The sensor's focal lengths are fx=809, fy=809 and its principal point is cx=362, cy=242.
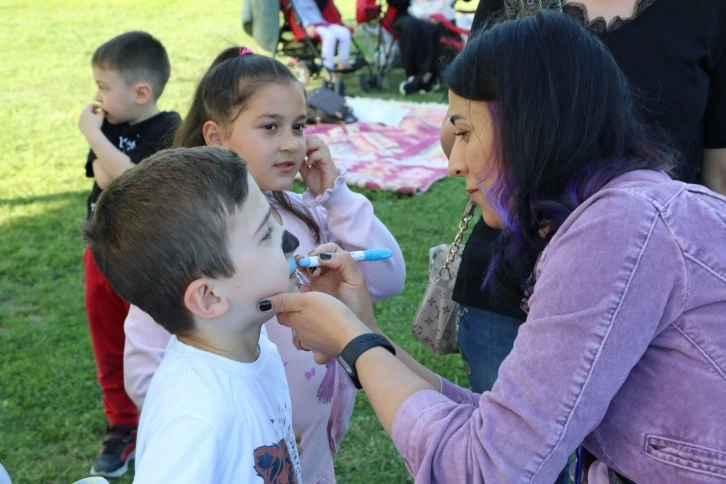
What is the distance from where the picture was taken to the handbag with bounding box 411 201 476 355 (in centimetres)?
241

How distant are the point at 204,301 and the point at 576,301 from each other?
77cm

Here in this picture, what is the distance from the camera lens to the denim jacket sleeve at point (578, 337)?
1.29m

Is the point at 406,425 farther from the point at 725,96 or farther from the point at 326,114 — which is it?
the point at 326,114

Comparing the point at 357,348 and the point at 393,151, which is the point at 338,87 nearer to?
the point at 393,151

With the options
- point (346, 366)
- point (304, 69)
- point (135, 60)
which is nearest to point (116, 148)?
point (135, 60)

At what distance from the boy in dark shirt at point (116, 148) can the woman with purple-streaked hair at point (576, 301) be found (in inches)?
75.1

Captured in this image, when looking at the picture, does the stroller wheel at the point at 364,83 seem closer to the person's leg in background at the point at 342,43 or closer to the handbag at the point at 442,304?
the person's leg in background at the point at 342,43

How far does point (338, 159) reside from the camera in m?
7.16

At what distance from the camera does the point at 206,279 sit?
1.66 m

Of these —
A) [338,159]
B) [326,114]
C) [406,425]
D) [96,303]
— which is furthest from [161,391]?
[326,114]

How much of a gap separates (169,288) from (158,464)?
0.40m

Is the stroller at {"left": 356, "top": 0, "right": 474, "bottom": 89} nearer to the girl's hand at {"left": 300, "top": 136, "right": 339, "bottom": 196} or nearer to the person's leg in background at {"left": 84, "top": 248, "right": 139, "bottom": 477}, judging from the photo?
the person's leg in background at {"left": 84, "top": 248, "right": 139, "bottom": 477}

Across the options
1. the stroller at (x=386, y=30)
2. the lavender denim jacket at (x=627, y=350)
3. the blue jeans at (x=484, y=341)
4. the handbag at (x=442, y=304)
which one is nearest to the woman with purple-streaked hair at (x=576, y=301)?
the lavender denim jacket at (x=627, y=350)

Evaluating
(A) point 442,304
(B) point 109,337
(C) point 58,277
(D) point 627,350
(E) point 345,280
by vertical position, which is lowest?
(C) point 58,277
